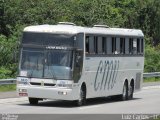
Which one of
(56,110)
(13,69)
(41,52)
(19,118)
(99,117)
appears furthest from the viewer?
(13,69)

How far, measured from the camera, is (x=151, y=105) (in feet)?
80.0

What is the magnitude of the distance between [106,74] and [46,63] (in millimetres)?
3965

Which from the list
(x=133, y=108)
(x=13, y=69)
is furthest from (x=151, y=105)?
(x=13, y=69)

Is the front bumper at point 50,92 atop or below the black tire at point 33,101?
atop

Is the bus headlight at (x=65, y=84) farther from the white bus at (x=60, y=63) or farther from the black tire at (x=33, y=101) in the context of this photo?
the black tire at (x=33, y=101)

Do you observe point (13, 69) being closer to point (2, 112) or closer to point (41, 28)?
point (41, 28)

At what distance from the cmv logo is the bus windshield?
8.58 feet

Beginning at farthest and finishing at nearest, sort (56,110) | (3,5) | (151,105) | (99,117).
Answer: (3,5) → (151,105) → (56,110) → (99,117)

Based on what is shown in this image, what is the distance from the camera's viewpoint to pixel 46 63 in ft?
73.6

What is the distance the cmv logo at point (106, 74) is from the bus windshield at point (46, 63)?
8.58 feet

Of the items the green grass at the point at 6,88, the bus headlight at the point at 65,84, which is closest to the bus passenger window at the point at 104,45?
the bus headlight at the point at 65,84

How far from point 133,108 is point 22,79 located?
4.15 meters

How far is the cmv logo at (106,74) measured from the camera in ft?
81.4

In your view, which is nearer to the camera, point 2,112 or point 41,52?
point 2,112
